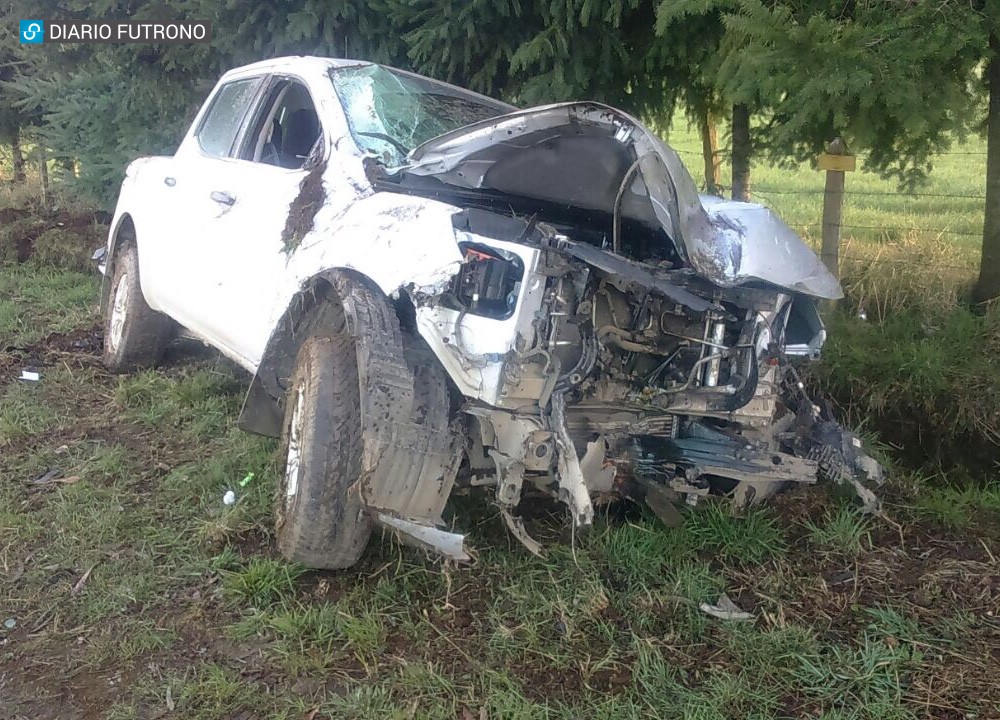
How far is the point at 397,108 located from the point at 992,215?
11.3ft

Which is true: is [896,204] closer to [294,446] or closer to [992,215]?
[992,215]

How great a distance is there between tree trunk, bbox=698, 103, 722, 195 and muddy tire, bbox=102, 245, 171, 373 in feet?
13.4

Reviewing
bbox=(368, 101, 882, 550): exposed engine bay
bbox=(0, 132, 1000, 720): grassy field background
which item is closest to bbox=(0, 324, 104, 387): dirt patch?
bbox=(0, 132, 1000, 720): grassy field background

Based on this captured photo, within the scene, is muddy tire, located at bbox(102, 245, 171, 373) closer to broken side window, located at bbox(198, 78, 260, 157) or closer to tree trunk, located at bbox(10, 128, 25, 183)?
broken side window, located at bbox(198, 78, 260, 157)

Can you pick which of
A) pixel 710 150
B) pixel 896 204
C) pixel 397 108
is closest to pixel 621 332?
pixel 397 108

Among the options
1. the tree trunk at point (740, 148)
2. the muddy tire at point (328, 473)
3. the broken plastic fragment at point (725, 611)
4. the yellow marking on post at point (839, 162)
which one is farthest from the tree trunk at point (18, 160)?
the broken plastic fragment at point (725, 611)

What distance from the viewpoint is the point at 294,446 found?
3.38 m

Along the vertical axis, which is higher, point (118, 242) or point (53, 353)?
point (118, 242)

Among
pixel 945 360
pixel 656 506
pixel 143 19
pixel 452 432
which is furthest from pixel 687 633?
pixel 143 19

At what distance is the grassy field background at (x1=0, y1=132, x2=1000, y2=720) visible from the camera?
2.74 metres

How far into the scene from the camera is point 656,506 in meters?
3.52

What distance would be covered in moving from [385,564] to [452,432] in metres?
0.65

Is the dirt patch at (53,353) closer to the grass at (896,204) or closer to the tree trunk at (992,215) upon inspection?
the grass at (896,204)

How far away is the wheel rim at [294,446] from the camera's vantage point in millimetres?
3285
